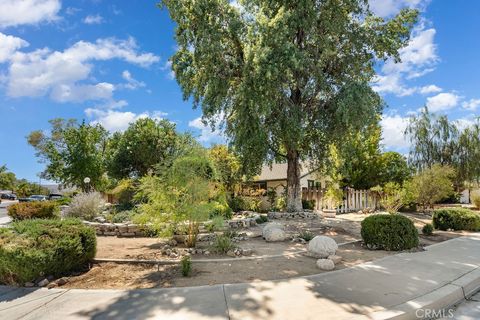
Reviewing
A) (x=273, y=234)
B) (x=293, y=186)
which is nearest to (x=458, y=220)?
(x=293, y=186)

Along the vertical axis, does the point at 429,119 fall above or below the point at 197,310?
above

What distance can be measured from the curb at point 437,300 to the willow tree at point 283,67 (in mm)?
9210

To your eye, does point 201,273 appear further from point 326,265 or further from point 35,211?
point 35,211

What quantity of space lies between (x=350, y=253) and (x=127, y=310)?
18.4ft

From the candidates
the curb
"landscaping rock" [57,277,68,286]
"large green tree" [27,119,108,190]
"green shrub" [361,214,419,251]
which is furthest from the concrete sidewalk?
"large green tree" [27,119,108,190]

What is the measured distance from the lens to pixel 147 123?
22.5 meters

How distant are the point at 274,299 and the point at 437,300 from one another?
2468mm

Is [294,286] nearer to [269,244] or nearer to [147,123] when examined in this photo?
[269,244]

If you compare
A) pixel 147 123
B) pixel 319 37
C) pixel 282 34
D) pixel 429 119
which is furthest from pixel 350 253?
pixel 429 119

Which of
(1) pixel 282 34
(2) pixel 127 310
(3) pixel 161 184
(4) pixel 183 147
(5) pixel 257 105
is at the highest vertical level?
(1) pixel 282 34

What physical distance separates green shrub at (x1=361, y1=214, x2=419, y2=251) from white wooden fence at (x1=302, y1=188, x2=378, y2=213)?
42.5ft

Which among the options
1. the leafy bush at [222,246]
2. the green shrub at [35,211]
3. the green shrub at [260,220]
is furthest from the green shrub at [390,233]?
the green shrub at [35,211]

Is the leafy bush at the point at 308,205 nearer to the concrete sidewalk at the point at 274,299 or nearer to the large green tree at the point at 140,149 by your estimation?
the large green tree at the point at 140,149

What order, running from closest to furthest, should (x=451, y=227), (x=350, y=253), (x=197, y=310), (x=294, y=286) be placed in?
1. (x=197, y=310)
2. (x=294, y=286)
3. (x=350, y=253)
4. (x=451, y=227)
